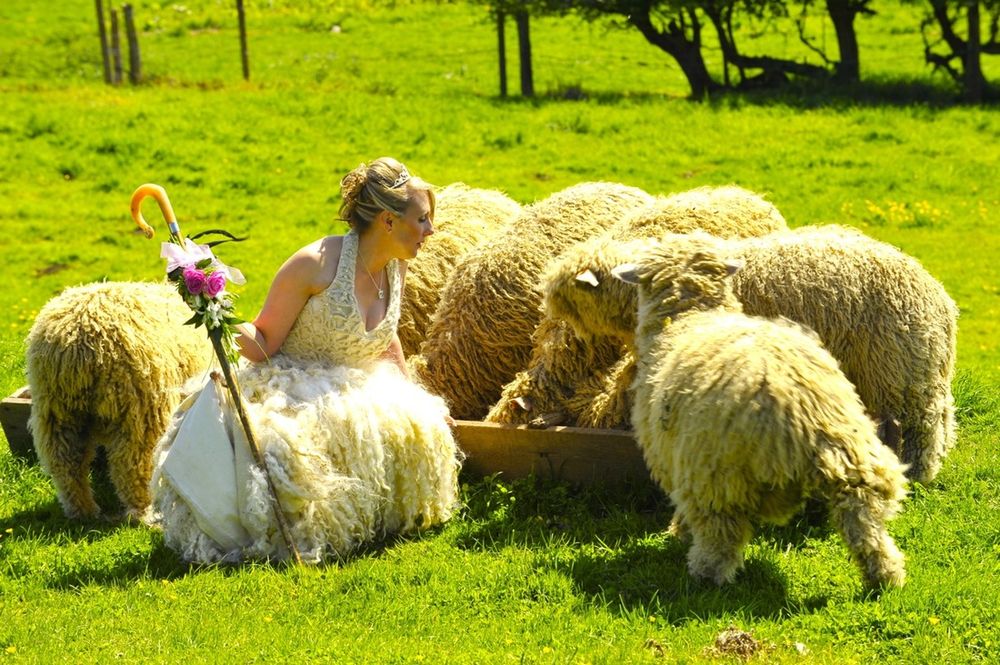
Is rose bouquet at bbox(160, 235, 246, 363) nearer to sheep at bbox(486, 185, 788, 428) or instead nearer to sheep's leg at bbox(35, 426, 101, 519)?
sheep's leg at bbox(35, 426, 101, 519)

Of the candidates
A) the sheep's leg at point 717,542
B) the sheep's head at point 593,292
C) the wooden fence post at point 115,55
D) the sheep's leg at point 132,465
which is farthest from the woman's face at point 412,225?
the wooden fence post at point 115,55

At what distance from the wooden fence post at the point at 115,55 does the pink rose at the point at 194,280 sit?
16.6m

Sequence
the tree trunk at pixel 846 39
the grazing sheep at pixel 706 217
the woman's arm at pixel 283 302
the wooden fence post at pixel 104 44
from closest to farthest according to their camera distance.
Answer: the woman's arm at pixel 283 302 → the grazing sheep at pixel 706 217 → the tree trunk at pixel 846 39 → the wooden fence post at pixel 104 44

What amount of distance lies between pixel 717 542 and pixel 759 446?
0.55 meters

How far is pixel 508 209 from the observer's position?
355 inches

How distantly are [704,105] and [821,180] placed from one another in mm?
3897

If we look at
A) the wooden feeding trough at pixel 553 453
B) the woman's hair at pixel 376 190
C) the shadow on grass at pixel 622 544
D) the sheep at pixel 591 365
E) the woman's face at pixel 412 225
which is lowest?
the shadow on grass at pixel 622 544

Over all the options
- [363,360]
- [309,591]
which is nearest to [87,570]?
[309,591]

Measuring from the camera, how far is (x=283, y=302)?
6.33m

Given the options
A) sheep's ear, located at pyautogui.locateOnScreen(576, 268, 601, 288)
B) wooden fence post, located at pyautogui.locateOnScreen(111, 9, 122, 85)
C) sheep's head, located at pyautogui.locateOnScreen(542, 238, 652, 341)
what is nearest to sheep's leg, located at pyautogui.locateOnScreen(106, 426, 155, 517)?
sheep's head, located at pyautogui.locateOnScreen(542, 238, 652, 341)

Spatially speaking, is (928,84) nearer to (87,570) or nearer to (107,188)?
(107,188)

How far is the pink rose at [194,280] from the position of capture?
229 inches

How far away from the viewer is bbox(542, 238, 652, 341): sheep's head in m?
6.48

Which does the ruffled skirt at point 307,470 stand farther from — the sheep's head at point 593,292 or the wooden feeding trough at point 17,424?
the wooden feeding trough at point 17,424
